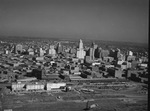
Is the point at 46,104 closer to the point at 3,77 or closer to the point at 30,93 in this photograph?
the point at 30,93

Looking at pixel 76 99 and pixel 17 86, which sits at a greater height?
pixel 17 86

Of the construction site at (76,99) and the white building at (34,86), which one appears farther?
the white building at (34,86)

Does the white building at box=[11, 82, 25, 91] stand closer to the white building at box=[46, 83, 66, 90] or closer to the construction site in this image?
the construction site

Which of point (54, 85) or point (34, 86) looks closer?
point (34, 86)

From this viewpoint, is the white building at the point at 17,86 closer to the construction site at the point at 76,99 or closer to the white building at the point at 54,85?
the construction site at the point at 76,99

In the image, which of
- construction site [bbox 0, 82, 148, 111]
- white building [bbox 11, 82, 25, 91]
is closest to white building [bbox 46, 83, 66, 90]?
construction site [bbox 0, 82, 148, 111]

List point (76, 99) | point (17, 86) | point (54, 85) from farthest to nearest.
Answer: point (54, 85) → point (17, 86) → point (76, 99)

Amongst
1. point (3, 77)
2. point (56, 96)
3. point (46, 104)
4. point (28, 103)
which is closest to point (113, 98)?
point (56, 96)

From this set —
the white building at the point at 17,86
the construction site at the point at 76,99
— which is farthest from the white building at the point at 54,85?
the white building at the point at 17,86

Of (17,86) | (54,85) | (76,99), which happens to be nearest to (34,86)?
(17,86)

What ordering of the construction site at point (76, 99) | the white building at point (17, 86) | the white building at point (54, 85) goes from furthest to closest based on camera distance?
the white building at point (54, 85)
the white building at point (17, 86)
the construction site at point (76, 99)

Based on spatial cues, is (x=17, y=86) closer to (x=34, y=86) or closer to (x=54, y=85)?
(x=34, y=86)
